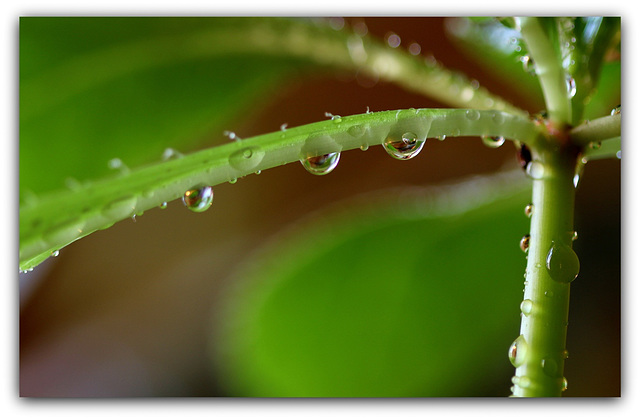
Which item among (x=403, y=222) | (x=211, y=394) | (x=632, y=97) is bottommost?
(x=211, y=394)

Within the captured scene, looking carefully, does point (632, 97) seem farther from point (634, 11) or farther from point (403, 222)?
point (403, 222)

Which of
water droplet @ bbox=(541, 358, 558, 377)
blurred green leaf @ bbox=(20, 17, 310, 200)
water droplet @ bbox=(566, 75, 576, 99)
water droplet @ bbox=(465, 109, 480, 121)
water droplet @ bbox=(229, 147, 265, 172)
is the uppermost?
blurred green leaf @ bbox=(20, 17, 310, 200)

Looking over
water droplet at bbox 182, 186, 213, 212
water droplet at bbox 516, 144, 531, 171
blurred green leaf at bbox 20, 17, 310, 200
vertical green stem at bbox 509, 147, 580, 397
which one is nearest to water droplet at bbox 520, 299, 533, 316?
vertical green stem at bbox 509, 147, 580, 397

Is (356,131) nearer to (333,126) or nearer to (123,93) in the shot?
(333,126)

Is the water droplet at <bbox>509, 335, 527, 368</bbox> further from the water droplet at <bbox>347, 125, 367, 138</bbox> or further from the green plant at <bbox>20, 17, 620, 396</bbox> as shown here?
the water droplet at <bbox>347, 125, 367, 138</bbox>

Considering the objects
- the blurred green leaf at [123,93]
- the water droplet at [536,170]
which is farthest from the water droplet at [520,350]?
the blurred green leaf at [123,93]

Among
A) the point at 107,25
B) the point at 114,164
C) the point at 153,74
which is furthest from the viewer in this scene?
the point at 153,74

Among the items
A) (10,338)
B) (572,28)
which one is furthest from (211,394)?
(572,28)
